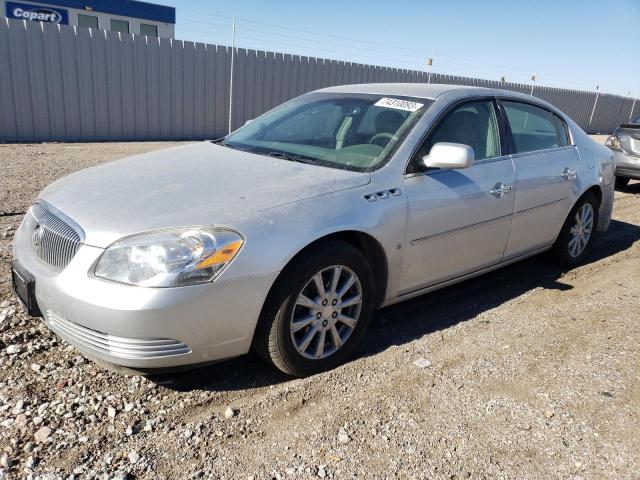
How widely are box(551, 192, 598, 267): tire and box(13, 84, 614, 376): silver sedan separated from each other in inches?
17.9

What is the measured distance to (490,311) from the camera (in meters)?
4.12

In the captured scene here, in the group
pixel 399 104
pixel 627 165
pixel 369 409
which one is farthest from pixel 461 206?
pixel 627 165

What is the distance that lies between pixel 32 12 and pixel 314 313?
76.8 ft

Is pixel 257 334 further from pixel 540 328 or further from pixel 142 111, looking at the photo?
pixel 142 111

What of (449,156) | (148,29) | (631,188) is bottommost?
(631,188)

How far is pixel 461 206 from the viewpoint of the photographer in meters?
3.63

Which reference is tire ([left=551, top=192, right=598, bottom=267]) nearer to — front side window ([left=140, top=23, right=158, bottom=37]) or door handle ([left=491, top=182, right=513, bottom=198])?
door handle ([left=491, top=182, right=513, bottom=198])

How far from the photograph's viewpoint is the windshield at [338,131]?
11.3ft

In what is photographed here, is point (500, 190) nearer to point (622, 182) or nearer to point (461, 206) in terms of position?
point (461, 206)

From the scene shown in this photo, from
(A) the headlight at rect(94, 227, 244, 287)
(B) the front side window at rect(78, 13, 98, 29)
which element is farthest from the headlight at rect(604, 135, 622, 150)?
(B) the front side window at rect(78, 13, 98, 29)

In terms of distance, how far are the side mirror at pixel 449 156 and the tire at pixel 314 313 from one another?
0.79 metres

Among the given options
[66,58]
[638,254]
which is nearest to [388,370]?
[638,254]

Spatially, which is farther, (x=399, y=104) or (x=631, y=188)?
(x=631, y=188)

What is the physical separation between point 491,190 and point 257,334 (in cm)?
205
